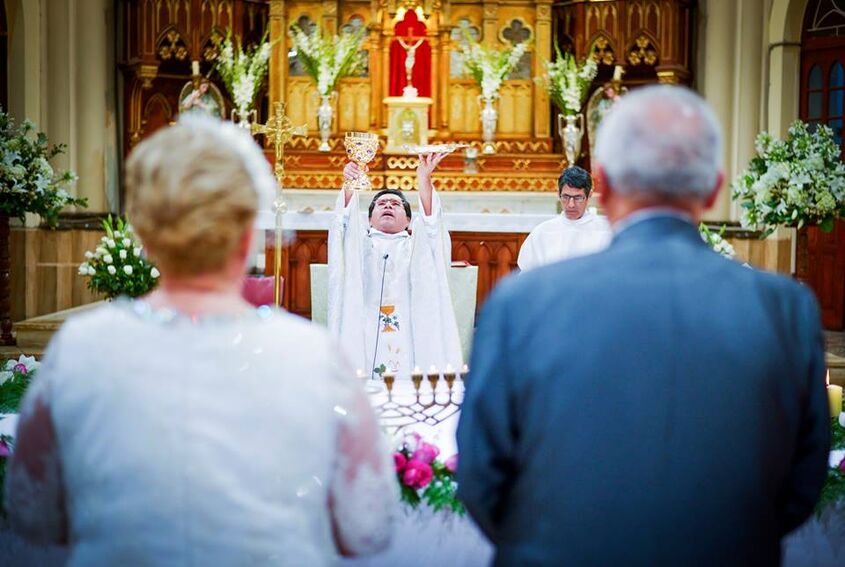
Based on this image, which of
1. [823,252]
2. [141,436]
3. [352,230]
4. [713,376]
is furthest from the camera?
[823,252]

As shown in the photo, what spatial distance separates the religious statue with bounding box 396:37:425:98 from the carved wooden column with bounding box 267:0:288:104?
1.16m

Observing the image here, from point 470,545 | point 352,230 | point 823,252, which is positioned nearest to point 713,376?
point 470,545

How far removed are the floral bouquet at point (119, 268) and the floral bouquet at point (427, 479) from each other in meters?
4.72

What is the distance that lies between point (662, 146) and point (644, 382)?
0.39 meters

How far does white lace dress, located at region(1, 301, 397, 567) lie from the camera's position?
173cm

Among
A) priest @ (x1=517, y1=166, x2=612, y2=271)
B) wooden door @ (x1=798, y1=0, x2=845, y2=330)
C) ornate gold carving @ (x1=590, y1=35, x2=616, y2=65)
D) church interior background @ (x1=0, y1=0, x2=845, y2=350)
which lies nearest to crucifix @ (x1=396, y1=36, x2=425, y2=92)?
church interior background @ (x1=0, y1=0, x2=845, y2=350)

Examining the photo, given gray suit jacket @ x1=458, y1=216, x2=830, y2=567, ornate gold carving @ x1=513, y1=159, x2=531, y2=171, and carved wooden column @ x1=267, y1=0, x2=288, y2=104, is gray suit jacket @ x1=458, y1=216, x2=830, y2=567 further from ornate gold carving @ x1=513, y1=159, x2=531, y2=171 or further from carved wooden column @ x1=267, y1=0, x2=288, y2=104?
carved wooden column @ x1=267, y1=0, x2=288, y2=104

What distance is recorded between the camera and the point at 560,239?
5781 millimetres

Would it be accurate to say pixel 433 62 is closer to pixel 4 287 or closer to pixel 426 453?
pixel 4 287

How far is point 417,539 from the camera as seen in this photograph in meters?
3.32

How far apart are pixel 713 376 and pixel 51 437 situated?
1080mm

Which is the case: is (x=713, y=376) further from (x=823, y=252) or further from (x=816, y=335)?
(x=823, y=252)

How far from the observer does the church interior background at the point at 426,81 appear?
419 inches

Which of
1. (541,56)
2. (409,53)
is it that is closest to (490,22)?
(541,56)
